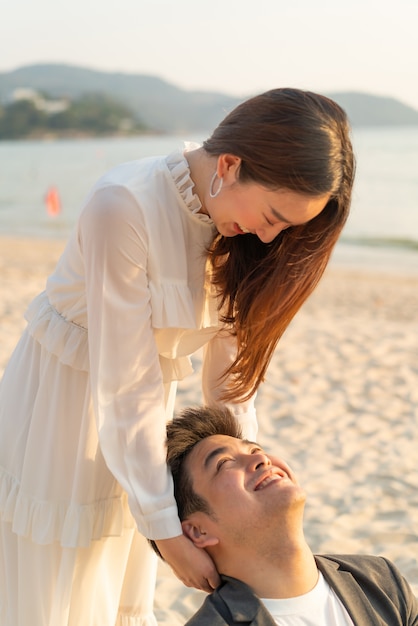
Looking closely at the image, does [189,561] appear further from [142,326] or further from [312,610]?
[142,326]

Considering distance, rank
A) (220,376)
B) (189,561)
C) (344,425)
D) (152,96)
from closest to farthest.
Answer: (189,561) < (220,376) < (344,425) < (152,96)

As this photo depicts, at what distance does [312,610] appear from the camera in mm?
2172

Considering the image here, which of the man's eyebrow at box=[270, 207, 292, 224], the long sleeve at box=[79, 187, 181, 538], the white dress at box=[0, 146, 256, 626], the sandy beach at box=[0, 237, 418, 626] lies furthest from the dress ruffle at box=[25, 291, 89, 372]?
the sandy beach at box=[0, 237, 418, 626]

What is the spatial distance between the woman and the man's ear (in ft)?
0.15

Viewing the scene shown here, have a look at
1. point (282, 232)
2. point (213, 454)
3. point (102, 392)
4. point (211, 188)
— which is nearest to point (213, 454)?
point (213, 454)

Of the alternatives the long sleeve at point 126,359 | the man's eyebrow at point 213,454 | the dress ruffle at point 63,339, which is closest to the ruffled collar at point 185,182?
the long sleeve at point 126,359

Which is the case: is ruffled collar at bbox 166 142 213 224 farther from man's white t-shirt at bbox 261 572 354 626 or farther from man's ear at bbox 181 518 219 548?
man's white t-shirt at bbox 261 572 354 626

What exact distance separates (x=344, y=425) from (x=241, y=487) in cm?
312

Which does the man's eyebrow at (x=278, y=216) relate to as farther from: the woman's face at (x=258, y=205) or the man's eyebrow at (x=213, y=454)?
the man's eyebrow at (x=213, y=454)

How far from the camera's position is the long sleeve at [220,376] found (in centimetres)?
244

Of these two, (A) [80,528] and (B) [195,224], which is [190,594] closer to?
(A) [80,528]

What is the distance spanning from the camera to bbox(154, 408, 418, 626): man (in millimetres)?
2133

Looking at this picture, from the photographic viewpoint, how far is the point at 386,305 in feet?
33.9

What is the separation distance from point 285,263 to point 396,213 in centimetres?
2082
